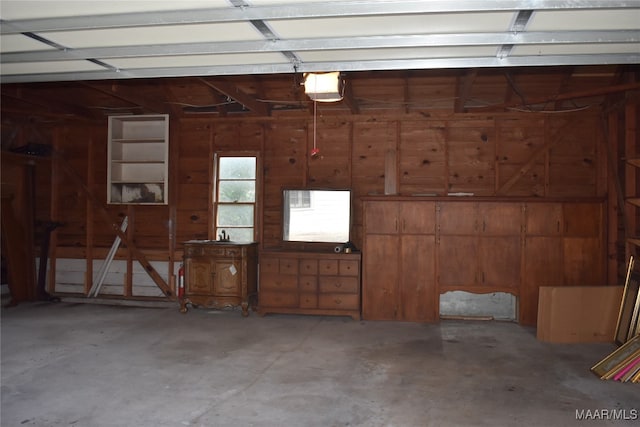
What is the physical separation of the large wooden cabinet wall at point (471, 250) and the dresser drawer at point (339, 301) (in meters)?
0.14

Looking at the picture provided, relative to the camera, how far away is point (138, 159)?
7117mm

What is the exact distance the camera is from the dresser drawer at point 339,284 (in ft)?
19.4

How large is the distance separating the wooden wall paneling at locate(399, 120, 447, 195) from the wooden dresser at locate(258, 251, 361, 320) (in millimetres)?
1296

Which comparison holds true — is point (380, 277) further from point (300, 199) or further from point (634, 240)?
point (634, 240)

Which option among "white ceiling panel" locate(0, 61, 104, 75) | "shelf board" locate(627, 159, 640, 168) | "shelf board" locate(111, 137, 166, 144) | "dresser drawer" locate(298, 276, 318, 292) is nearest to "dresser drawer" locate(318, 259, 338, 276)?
"dresser drawer" locate(298, 276, 318, 292)

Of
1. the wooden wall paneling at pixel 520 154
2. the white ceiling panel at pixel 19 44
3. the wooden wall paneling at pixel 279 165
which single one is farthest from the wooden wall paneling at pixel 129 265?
the wooden wall paneling at pixel 520 154

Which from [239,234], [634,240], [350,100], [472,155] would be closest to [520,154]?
[472,155]

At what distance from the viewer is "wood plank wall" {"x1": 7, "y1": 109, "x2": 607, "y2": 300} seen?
6.21 m

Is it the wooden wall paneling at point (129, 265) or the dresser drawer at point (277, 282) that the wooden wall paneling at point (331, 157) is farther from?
the wooden wall paneling at point (129, 265)

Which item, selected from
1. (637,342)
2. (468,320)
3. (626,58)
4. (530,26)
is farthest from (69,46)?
(468,320)

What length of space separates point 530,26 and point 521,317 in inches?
169

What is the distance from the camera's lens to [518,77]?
5.93 m

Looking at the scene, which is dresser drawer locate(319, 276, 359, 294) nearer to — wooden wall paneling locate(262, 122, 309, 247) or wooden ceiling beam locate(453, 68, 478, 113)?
wooden wall paneling locate(262, 122, 309, 247)

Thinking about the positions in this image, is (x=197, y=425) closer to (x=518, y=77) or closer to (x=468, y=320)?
(x=468, y=320)
